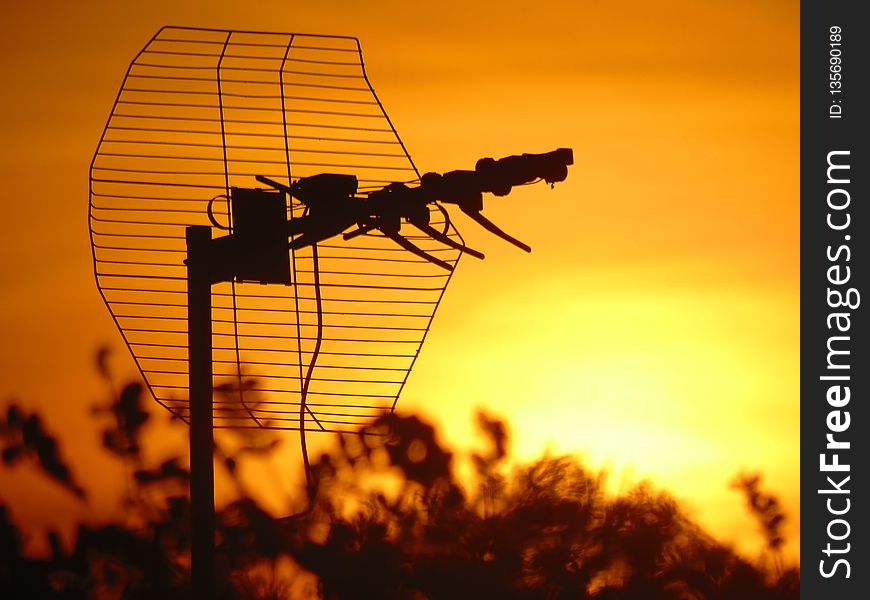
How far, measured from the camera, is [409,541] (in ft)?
23.1

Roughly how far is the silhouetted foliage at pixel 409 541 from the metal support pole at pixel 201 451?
2.35 m

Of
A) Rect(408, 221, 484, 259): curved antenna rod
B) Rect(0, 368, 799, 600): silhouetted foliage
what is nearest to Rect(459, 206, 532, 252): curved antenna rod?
Rect(408, 221, 484, 259): curved antenna rod

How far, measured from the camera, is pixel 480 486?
297 inches

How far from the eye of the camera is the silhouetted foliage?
6.73 metres

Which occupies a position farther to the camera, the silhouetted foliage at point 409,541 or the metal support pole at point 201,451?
the silhouetted foliage at point 409,541

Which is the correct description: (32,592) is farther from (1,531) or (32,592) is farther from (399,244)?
(399,244)

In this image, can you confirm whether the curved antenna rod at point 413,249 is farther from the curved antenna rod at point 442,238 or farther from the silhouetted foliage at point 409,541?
the silhouetted foliage at point 409,541

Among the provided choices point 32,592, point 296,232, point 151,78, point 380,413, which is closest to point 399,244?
point 296,232

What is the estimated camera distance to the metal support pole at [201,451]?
3746 millimetres

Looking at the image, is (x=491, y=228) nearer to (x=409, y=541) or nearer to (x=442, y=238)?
(x=442, y=238)

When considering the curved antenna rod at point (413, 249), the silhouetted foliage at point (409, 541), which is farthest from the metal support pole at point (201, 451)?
the silhouetted foliage at point (409, 541)

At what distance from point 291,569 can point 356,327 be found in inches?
92.5

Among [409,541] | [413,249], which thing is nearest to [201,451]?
[413,249]

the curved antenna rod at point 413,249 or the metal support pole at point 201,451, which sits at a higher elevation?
the curved antenna rod at point 413,249
